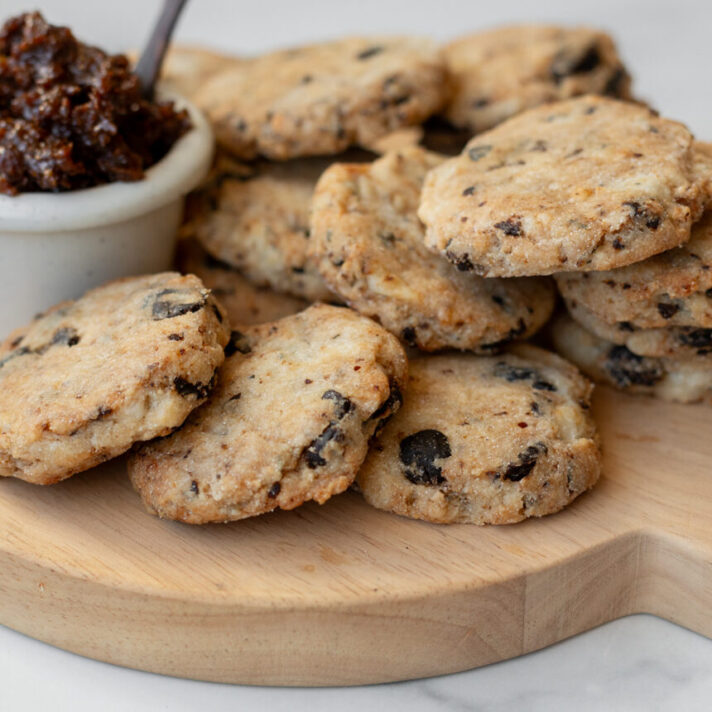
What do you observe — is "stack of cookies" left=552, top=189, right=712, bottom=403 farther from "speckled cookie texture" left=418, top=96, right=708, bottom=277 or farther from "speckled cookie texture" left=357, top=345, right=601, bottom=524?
"speckled cookie texture" left=357, top=345, right=601, bottom=524

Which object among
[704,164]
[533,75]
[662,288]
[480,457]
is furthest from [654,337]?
[533,75]

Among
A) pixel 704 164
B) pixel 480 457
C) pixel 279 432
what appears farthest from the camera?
pixel 704 164

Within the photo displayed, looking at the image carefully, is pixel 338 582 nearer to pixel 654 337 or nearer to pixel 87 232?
pixel 654 337

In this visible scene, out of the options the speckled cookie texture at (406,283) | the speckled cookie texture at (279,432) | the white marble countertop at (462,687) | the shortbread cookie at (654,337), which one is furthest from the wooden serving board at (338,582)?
the speckled cookie texture at (406,283)

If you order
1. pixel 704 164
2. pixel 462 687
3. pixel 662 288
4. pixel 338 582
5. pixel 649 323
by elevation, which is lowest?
pixel 462 687

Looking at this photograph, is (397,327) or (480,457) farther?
(397,327)

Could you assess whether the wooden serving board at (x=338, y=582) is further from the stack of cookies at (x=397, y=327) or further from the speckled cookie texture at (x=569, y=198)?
the speckled cookie texture at (x=569, y=198)
